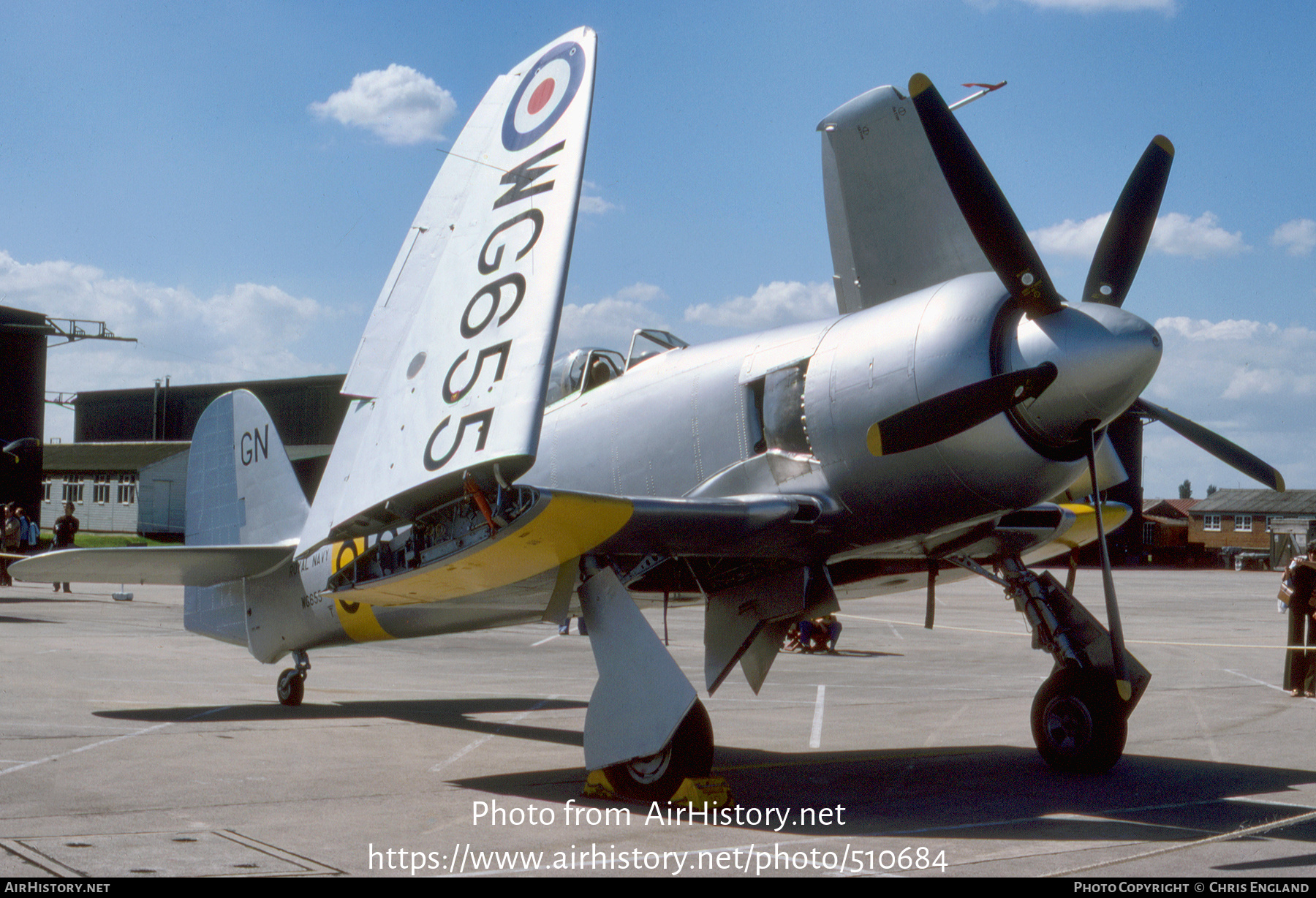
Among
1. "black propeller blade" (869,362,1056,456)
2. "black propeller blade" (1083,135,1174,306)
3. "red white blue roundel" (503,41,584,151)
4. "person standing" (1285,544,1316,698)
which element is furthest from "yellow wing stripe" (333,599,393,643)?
"person standing" (1285,544,1316,698)

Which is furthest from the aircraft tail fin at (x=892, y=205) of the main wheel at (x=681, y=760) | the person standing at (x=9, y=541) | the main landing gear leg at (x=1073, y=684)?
the person standing at (x=9, y=541)

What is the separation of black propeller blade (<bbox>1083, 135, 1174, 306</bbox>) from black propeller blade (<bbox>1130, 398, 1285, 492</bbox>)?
99cm

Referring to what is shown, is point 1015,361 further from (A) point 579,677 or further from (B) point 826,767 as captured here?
(A) point 579,677

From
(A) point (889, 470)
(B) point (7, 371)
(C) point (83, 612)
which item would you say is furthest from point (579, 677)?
(B) point (7, 371)

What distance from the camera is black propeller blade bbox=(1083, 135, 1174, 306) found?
6840 millimetres

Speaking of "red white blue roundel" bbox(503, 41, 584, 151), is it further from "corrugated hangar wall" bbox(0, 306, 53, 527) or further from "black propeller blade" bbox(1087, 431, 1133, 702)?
"corrugated hangar wall" bbox(0, 306, 53, 527)

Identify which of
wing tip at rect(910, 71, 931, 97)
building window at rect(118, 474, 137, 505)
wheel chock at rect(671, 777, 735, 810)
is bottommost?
wheel chock at rect(671, 777, 735, 810)

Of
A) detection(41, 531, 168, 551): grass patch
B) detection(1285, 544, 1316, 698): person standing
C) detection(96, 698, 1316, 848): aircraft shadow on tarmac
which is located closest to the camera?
detection(96, 698, 1316, 848): aircraft shadow on tarmac

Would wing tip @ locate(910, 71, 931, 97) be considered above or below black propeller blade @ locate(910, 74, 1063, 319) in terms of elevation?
above

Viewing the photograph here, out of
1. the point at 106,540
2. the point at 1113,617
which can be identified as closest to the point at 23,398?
the point at 106,540

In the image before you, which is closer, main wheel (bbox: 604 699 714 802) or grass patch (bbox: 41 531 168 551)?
main wheel (bbox: 604 699 714 802)

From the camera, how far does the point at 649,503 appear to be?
A: 624 centimetres

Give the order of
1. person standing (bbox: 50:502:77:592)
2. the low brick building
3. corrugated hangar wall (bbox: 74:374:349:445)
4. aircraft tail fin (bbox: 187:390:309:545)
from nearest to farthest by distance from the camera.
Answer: aircraft tail fin (bbox: 187:390:309:545)
person standing (bbox: 50:502:77:592)
corrugated hangar wall (bbox: 74:374:349:445)
the low brick building

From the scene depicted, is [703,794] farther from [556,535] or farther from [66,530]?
[66,530]
